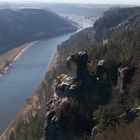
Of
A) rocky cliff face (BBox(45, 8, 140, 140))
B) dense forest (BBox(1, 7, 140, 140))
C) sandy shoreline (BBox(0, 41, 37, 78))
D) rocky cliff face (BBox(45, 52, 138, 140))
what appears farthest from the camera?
sandy shoreline (BBox(0, 41, 37, 78))

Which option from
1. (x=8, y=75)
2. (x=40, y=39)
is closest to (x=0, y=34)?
(x=40, y=39)

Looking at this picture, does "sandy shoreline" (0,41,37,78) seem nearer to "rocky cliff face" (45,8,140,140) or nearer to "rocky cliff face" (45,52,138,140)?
"rocky cliff face" (45,8,140,140)

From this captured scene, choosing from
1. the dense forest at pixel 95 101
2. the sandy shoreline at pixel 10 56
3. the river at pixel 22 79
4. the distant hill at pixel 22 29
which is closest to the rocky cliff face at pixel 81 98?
the dense forest at pixel 95 101

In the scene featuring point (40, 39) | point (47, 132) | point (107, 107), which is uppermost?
point (107, 107)

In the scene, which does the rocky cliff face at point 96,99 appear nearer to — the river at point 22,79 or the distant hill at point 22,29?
the river at point 22,79

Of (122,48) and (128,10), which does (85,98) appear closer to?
(122,48)

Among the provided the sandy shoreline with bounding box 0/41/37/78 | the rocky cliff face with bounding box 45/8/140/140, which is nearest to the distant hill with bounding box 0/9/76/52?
the sandy shoreline with bounding box 0/41/37/78

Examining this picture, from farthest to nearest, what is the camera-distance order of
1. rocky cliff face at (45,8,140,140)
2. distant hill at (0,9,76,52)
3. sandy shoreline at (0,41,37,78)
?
distant hill at (0,9,76,52) → sandy shoreline at (0,41,37,78) → rocky cliff face at (45,8,140,140)

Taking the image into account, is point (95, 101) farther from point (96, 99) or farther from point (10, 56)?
point (10, 56)
